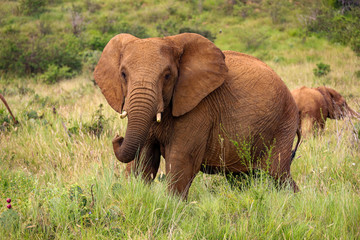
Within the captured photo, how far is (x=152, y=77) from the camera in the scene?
11.2 ft

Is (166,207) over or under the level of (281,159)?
over

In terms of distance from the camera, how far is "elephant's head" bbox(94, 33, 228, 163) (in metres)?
3.37

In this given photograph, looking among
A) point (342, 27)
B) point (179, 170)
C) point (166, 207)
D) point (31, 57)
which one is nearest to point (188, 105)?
point (179, 170)

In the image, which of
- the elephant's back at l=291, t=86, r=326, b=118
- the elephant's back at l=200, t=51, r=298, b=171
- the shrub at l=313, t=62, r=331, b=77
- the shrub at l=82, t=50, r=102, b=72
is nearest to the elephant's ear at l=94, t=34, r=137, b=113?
the elephant's back at l=200, t=51, r=298, b=171

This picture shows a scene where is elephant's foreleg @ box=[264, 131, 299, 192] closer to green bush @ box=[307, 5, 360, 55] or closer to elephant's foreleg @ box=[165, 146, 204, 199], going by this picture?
elephant's foreleg @ box=[165, 146, 204, 199]

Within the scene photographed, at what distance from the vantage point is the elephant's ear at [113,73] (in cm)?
377

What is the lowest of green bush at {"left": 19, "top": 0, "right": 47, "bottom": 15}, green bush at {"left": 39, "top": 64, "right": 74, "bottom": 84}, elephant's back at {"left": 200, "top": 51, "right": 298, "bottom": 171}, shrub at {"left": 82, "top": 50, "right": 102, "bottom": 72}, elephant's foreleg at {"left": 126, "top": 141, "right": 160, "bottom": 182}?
green bush at {"left": 19, "top": 0, "right": 47, "bottom": 15}

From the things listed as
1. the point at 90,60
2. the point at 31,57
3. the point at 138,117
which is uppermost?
the point at 138,117

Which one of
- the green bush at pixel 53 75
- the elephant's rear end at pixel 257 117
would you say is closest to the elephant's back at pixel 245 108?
the elephant's rear end at pixel 257 117

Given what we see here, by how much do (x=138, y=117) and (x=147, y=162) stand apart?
73 centimetres

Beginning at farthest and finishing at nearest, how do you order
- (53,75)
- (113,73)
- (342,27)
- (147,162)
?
(342,27)
(53,75)
(147,162)
(113,73)

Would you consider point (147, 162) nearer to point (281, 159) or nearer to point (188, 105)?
point (188, 105)

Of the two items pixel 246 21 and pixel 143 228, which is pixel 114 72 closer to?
pixel 143 228

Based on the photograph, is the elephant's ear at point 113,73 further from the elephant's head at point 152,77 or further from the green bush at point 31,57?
the green bush at point 31,57
